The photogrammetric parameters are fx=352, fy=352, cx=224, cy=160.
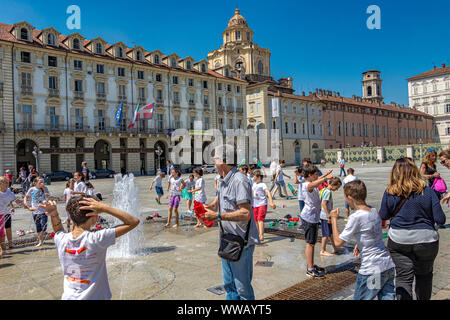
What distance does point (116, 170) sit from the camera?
42.9 meters

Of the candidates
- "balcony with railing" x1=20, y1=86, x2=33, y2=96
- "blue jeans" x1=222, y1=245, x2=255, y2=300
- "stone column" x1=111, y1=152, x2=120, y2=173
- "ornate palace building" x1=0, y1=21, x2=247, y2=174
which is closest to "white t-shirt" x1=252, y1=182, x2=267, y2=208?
"blue jeans" x1=222, y1=245, x2=255, y2=300

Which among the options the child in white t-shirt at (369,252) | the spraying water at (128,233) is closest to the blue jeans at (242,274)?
the child in white t-shirt at (369,252)

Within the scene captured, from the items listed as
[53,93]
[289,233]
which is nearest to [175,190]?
[289,233]

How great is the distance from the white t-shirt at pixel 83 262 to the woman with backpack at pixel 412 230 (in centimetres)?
273

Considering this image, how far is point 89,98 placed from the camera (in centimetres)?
4069

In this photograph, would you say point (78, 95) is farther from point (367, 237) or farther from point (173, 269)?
point (367, 237)

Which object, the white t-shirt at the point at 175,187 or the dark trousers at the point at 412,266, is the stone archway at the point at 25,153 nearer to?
the white t-shirt at the point at 175,187

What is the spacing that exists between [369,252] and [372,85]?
356ft

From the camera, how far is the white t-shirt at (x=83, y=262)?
271 centimetres

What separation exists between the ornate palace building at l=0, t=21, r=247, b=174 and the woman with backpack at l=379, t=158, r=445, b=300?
38813mm

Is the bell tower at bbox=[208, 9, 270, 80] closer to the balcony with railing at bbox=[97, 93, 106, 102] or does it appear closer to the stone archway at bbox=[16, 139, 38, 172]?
the balcony with railing at bbox=[97, 93, 106, 102]
